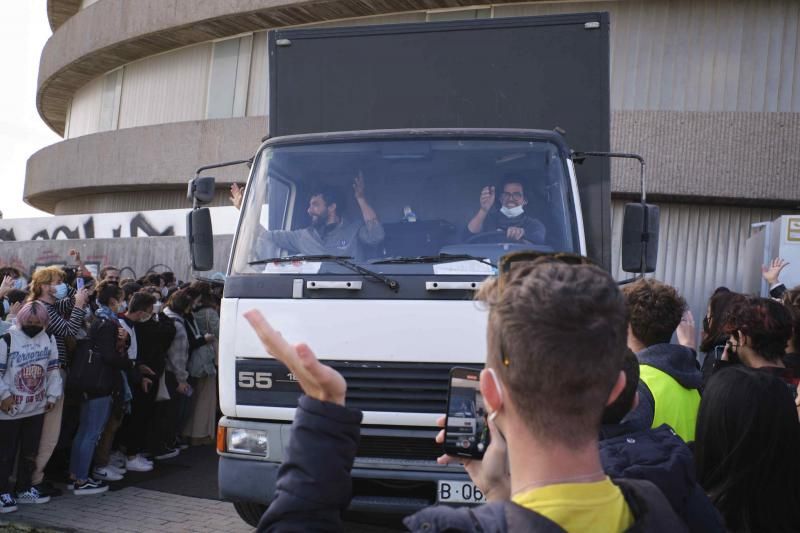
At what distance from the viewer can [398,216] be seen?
519 centimetres

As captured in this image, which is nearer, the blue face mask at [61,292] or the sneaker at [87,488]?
the sneaker at [87,488]

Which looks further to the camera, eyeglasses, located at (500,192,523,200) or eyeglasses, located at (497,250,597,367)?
eyeglasses, located at (500,192,523,200)

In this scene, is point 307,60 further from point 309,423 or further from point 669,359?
point 309,423

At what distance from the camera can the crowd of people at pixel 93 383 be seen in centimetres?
650

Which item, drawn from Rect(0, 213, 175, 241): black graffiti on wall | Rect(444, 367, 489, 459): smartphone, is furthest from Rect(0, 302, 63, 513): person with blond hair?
Rect(0, 213, 175, 241): black graffiti on wall

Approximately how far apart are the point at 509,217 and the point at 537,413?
374cm

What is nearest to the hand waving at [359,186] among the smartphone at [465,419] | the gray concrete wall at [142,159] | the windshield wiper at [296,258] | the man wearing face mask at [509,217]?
the windshield wiper at [296,258]

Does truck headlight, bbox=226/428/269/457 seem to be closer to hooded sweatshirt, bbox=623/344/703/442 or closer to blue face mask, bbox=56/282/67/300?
hooded sweatshirt, bbox=623/344/703/442

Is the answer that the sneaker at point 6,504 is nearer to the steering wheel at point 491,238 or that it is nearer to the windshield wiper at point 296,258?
the windshield wiper at point 296,258

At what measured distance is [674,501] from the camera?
215 centimetres

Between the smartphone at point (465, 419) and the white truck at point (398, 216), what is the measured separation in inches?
104

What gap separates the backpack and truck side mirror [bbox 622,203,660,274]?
4637 mm

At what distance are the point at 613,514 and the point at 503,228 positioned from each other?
370 cm

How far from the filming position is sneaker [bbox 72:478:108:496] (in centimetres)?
704
